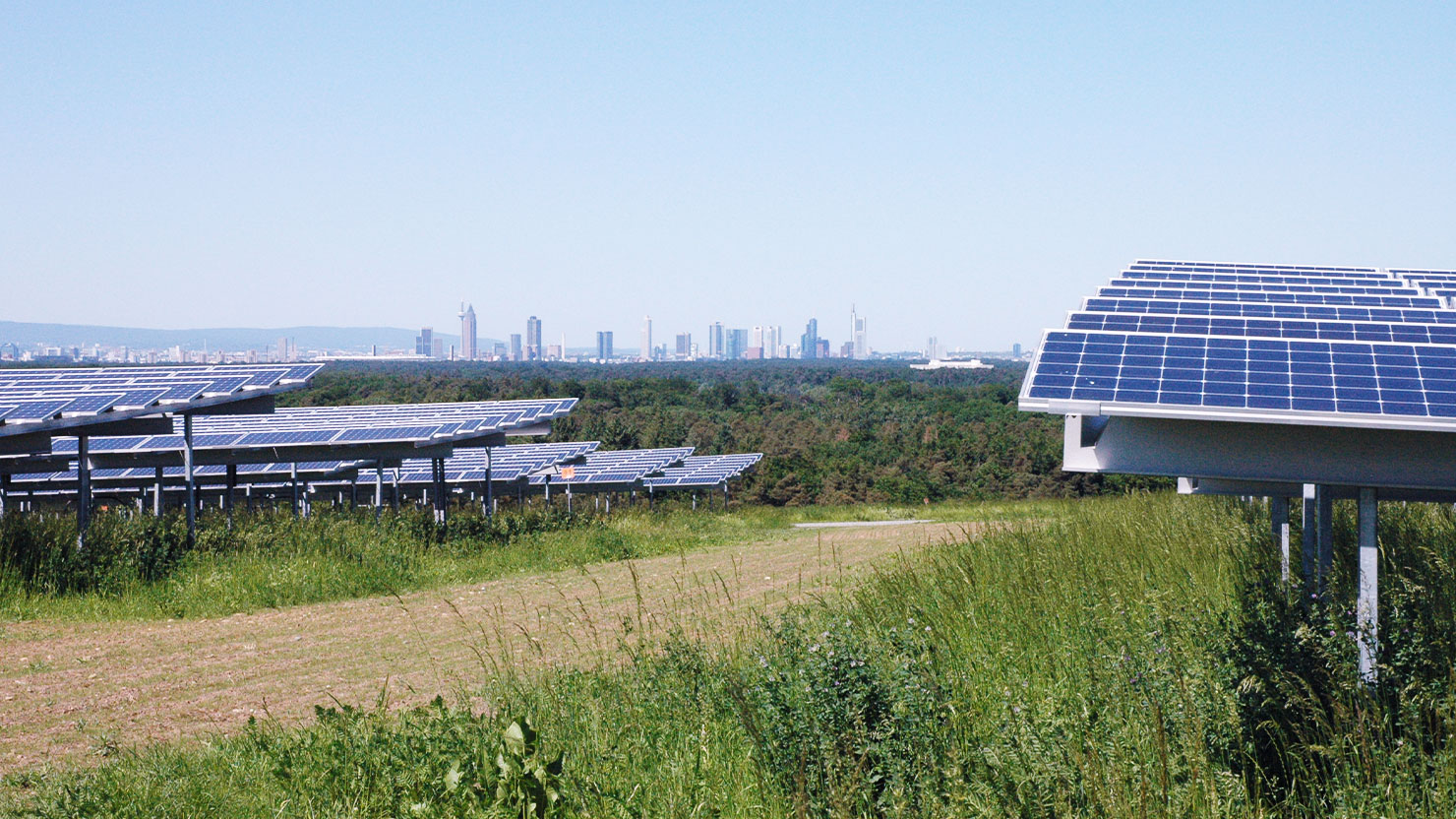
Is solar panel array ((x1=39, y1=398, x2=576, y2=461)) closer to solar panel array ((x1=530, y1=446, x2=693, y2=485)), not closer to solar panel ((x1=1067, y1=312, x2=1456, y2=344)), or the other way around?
solar panel array ((x1=530, y1=446, x2=693, y2=485))

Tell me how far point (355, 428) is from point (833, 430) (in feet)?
174

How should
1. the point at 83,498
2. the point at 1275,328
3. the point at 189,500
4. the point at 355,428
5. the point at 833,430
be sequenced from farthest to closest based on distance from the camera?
1. the point at 833,430
2. the point at 355,428
3. the point at 189,500
4. the point at 83,498
5. the point at 1275,328

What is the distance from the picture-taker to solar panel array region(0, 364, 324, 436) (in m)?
13.6

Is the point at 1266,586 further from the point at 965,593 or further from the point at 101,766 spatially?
the point at 101,766

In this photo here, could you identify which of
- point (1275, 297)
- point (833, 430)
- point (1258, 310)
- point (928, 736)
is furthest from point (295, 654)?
point (833, 430)

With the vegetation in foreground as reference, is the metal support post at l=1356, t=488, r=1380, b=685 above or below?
above

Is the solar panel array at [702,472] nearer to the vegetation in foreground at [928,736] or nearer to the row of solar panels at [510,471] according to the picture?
the row of solar panels at [510,471]

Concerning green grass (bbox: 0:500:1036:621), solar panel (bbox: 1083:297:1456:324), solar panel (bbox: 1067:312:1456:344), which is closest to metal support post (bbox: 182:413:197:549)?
green grass (bbox: 0:500:1036:621)

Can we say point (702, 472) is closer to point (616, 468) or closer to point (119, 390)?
point (616, 468)

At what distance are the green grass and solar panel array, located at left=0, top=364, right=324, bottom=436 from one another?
1503mm

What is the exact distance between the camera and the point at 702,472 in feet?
136

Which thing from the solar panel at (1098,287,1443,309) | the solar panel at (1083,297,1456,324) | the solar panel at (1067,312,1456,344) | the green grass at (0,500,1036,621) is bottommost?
the green grass at (0,500,1036,621)

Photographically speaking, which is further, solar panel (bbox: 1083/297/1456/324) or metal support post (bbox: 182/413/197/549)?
metal support post (bbox: 182/413/197/549)

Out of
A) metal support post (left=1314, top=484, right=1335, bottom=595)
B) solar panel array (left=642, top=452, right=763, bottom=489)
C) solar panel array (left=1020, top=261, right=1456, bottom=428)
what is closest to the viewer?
solar panel array (left=1020, top=261, right=1456, bottom=428)
